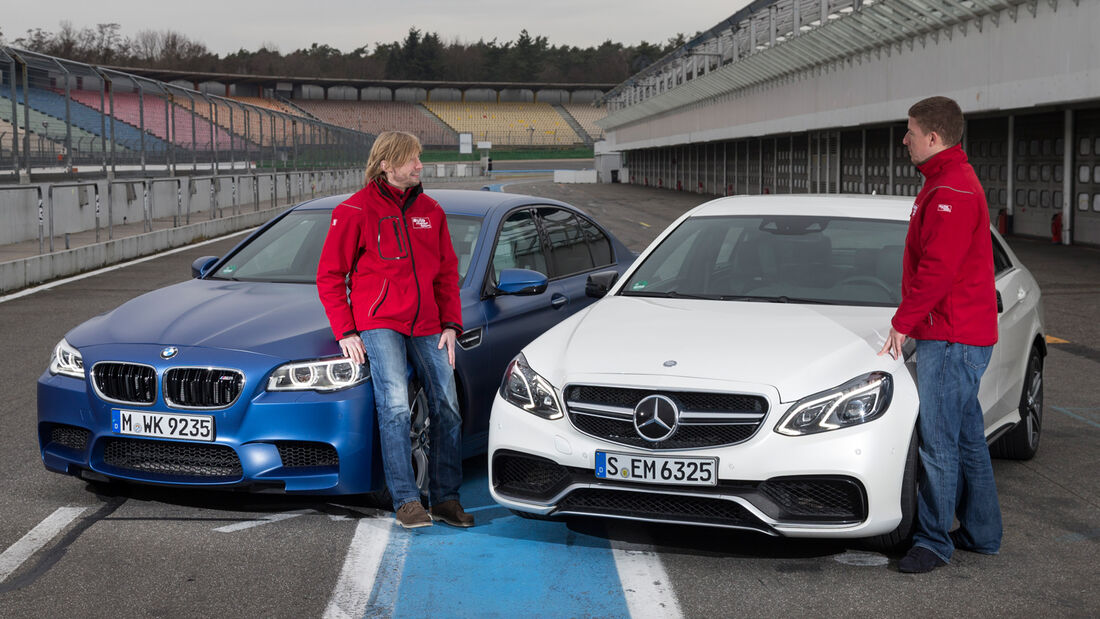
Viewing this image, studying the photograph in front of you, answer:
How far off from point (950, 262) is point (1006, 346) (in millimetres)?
1394

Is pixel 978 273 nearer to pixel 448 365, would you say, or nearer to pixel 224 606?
pixel 448 365

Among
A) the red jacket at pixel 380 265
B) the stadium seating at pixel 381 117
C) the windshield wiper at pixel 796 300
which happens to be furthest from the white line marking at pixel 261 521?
the stadium seating at pixel 381 117

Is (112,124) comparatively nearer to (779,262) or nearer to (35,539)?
→ (35,539)

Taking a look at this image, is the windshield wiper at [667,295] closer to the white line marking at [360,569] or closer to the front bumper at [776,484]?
the front bumper at [776,484]

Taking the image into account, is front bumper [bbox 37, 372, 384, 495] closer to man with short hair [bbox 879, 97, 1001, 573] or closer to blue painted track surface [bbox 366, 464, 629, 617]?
blue painted track surface [bbox 366, 464, 629, 617]

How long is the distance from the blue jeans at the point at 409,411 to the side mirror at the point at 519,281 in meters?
0.78

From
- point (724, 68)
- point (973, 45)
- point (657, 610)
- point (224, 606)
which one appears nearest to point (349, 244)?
point (224, 606)

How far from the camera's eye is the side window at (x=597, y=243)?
790cm

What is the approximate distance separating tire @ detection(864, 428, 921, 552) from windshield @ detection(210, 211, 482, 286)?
2505 millimetres

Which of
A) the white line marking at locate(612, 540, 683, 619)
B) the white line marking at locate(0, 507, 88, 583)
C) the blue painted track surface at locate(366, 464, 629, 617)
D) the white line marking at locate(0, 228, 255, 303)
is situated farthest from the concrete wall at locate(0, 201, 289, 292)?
the white line marking at locate(612, 540, 683, 619)

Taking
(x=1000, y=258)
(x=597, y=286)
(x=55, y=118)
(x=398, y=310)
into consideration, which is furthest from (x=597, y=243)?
(x=55, y=118)

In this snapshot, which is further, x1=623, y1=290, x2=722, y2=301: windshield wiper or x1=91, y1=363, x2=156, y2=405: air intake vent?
x1=623, y1=290, x2=722, y2=301: windshield wiper

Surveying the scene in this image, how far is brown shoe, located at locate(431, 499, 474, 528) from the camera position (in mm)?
5316

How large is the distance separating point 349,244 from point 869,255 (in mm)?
2465
